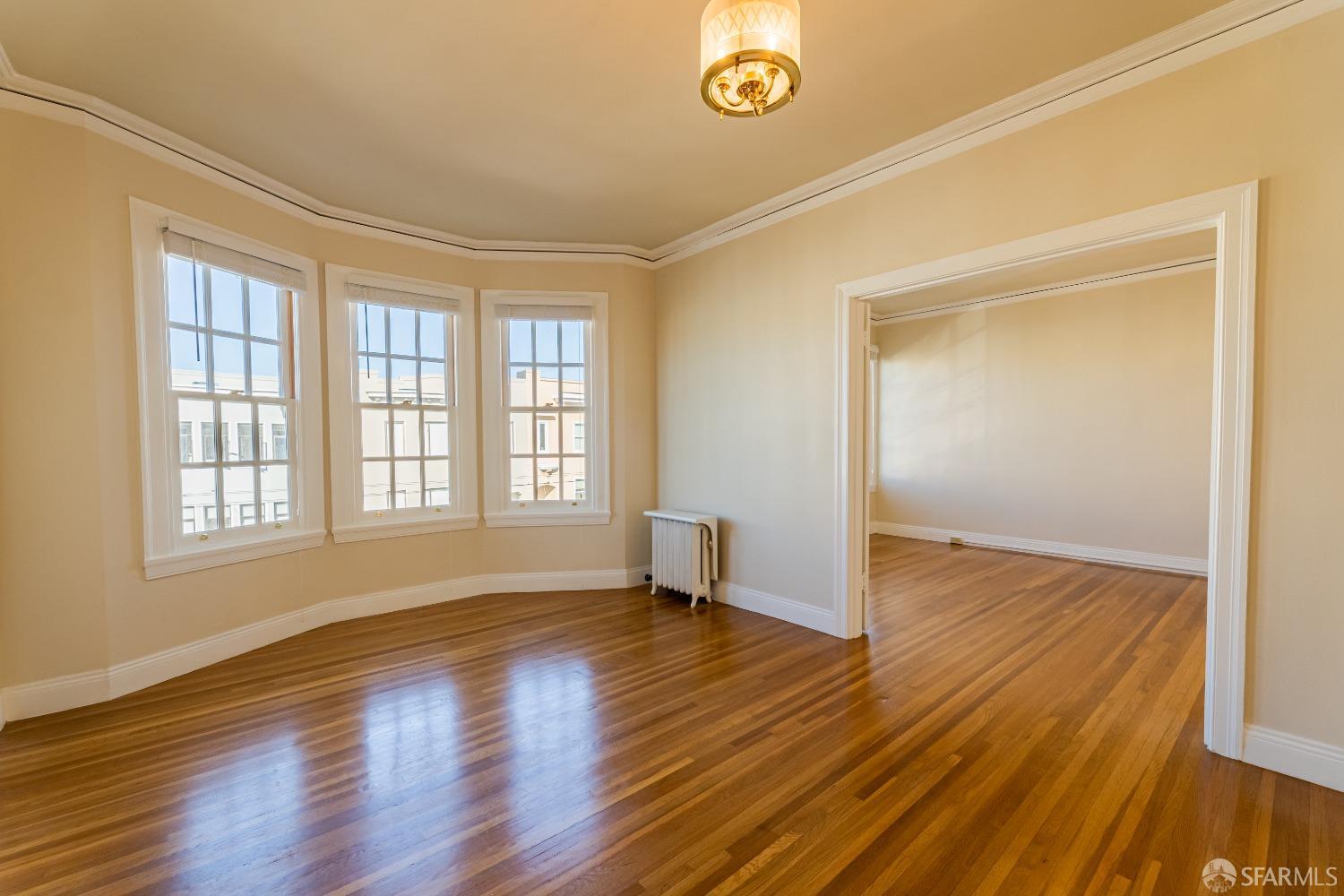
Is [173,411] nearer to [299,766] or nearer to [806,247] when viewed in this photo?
[299,766]

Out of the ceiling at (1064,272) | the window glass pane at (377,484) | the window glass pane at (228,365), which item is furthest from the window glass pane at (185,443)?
the ceiling at (1064,272)

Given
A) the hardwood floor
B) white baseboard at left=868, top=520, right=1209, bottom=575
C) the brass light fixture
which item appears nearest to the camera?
the brass light fixture

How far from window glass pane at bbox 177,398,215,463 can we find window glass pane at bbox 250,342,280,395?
0.33 meters

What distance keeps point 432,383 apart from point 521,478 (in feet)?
3.65

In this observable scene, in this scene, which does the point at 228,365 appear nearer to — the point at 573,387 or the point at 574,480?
the point at 573,387

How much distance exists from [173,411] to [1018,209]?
487cm

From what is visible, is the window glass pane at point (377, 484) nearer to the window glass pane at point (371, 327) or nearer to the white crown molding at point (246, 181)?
the window glass pane at point (371, 327)

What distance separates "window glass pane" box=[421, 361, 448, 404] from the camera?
478cm

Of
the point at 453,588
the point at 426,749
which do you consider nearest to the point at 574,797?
the point at 426,749

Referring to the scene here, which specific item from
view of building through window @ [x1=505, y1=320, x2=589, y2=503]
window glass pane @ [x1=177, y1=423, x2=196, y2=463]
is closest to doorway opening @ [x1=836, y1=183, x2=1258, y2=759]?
view of building through window @ [x1=505, y1=320, x2=589, y2=503]

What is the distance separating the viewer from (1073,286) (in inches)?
250

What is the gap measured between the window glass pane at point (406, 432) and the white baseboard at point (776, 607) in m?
2.77

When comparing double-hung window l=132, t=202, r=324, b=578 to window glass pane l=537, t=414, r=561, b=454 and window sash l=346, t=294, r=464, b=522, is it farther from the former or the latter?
window glass pane l=537, t=414, r=561, b=454

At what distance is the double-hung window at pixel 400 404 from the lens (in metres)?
4.37
